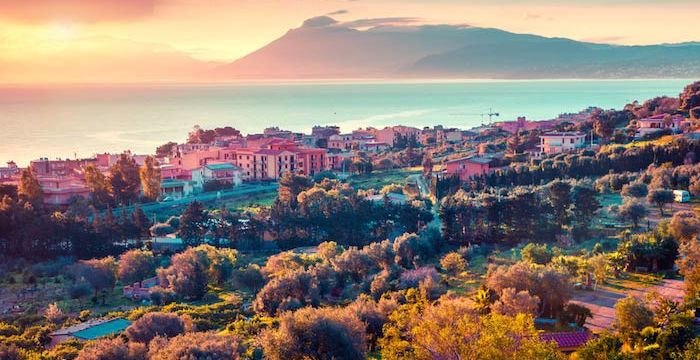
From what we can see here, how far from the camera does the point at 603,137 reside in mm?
43438

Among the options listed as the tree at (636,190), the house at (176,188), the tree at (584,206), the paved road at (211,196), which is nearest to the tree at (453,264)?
the tree at (584,206)

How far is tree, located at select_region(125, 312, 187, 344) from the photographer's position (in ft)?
48.3

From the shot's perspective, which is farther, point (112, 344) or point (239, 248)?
point (239, 248)

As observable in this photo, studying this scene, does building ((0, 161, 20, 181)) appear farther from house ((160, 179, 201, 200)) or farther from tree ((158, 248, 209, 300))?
tree ((158, 248, 209, 300))

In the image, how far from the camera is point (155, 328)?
14.9 meters

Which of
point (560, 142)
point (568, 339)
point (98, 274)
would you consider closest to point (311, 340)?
point (568, 339)

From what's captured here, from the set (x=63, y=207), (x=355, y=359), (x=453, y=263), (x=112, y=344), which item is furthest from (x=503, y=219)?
(x=63, y=207)

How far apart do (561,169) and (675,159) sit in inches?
199

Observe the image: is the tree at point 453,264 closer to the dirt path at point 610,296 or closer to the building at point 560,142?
the dirt path at point 610,296

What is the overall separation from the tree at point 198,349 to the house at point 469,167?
85.9ft

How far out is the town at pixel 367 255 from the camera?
1288cm

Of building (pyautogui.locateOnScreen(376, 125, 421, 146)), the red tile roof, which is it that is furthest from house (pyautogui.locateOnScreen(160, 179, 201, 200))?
the red tile roof

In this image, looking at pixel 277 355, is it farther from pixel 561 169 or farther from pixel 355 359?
pixel 561 169

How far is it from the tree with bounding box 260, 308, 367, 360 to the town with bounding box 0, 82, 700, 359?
1.3 inches
